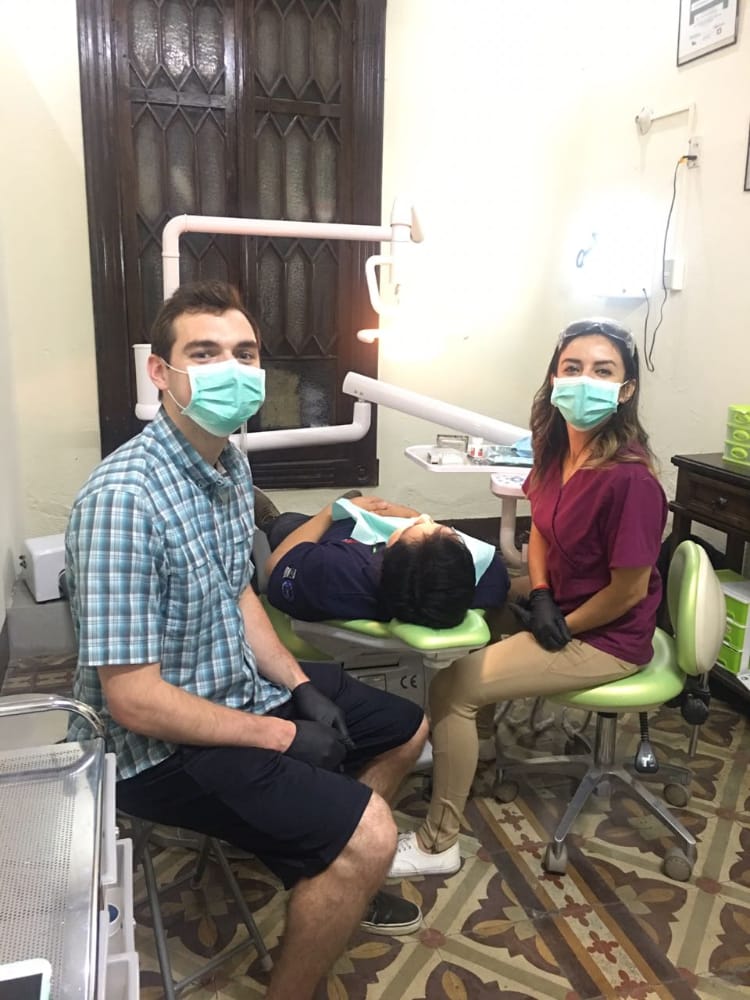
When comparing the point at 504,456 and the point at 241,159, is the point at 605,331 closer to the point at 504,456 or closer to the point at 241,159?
the point at 504,456

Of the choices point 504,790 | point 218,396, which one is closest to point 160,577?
point 218,396

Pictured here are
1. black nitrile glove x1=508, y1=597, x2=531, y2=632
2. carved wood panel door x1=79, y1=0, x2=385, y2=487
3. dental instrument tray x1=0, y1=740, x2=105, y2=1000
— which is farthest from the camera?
carved wood panel door x1=79, y1=0, x2=385, y2=487

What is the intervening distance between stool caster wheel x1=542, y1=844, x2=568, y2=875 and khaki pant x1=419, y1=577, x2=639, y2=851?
0.72ft

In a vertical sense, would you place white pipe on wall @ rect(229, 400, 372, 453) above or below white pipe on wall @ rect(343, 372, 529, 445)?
below

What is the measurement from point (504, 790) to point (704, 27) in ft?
8.80

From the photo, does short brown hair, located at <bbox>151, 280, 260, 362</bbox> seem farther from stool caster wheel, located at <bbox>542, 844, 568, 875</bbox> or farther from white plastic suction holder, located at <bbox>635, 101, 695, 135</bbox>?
white plastic suction holder, located at <bbox>635, 101, 695, 135</bbox>

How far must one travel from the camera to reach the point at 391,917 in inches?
65.9

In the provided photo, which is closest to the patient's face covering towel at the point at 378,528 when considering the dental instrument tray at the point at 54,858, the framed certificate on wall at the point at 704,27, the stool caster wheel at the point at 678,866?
the stool caster wheel at the point at 678,866

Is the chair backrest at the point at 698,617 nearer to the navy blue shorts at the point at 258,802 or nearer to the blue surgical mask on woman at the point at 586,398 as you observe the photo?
the blue surgical mask on woman at the point at 586,398

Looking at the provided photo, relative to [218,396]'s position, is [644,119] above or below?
above

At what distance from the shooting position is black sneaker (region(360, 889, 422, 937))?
5.44 ft

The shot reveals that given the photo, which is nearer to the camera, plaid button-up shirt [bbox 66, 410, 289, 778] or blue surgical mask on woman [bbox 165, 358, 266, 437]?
plaid button-up shirt [bbox 66, 410, 289, 778]

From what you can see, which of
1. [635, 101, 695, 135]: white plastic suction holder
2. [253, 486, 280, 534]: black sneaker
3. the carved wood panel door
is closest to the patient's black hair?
[253, 486, 280, 534]: black sneaker

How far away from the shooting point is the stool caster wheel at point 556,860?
5.99 feet
